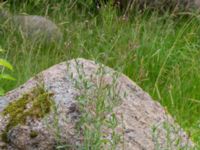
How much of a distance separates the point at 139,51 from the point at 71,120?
3.32 meters

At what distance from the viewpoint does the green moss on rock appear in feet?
11.5

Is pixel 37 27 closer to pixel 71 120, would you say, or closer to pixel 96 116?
pixel 71 120

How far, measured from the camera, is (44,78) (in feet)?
12.5

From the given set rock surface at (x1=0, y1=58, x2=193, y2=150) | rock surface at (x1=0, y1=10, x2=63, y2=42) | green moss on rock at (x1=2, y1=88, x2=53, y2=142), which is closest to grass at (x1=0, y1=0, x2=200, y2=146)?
rock surface at (x1=0, y1=10, x2=63, y2=42)

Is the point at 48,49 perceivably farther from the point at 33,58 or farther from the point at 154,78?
the point at 154,78

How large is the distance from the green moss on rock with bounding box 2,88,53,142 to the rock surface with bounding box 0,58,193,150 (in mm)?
17

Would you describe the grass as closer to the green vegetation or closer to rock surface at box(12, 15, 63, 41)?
rock surface at box(12, 15, 63, 41)

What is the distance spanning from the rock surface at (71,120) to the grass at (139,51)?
5.31 ft

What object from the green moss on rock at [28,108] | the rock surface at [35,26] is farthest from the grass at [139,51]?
the green moss on rock at [28,108]

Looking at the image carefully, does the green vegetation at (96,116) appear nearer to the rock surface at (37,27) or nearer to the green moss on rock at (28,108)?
the green moss on rock at (28,108)

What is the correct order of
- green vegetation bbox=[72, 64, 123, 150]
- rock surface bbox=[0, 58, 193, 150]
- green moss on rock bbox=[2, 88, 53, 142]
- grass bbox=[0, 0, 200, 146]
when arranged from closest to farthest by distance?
green vegetation bbox=[72, 64, 123, 150]
rock surface bbox=[0, 58, 193, 150]
green moss on rock bbox=[2, 88, 53, 142]
grass bbox=[0, 0, 200, 146]

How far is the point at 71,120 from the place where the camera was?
3.43 metres

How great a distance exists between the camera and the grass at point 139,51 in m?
6.02

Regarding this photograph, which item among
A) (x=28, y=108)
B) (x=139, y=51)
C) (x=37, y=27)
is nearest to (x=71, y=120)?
(x=28, y=108)
